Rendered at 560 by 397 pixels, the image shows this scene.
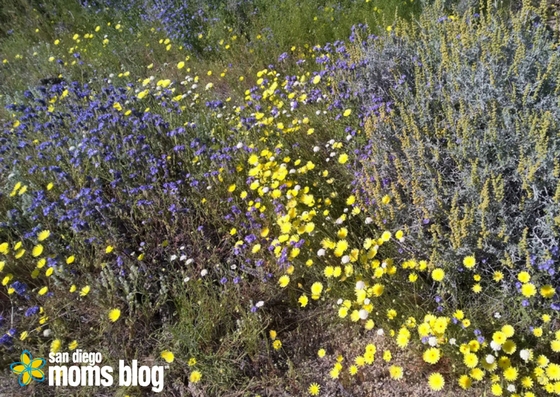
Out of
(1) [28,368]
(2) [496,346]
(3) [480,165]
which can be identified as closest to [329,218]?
(3) [480,165]

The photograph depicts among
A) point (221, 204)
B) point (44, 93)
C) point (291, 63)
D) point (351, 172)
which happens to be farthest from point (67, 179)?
point (291, 63)

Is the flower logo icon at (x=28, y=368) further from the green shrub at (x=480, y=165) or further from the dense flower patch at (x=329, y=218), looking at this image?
the green shrub at (x=480, y=165)

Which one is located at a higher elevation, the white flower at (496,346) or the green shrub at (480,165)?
the green shrub at (480,165)

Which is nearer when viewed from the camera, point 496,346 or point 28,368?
point 496,346

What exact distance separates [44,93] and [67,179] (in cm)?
177

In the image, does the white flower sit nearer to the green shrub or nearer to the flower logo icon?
the green shrub

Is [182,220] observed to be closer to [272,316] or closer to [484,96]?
[272,316]

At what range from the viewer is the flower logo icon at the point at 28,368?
2373 mm

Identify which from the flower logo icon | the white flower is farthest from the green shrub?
the flower logo icon

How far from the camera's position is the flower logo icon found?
7.79 feet

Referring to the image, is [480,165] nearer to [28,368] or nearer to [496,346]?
[496,346]

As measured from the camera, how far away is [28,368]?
2.41 m

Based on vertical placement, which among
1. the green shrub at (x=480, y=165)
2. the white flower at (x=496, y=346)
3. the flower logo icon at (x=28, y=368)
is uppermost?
the green shrub at (x=480, y=165)

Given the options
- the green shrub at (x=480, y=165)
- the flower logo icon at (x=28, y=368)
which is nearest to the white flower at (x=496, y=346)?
the green shrub at (x=480, y=165)
